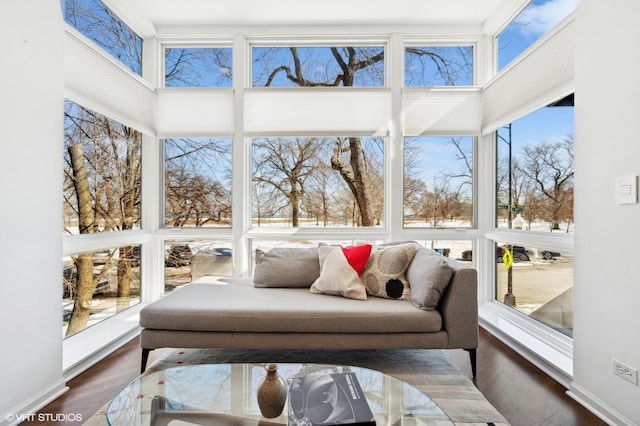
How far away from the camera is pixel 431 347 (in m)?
2.28

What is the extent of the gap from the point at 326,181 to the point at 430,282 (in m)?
1.70

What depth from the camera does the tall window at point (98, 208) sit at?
261cm

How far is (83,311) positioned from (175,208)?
1313 millimetres

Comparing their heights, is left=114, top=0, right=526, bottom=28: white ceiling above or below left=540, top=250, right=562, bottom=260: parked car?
above

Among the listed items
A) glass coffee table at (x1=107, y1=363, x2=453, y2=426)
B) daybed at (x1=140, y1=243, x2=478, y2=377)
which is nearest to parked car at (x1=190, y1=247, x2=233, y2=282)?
daybed at (x1=140, y1=243, x2=478, y2=377)

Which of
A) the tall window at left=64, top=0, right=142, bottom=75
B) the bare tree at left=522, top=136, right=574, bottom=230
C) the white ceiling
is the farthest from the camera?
the white ceiling

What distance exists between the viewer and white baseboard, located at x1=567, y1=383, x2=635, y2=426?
1.73m

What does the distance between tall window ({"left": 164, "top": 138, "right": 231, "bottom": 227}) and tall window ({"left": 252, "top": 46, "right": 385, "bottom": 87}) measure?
84 centimetres

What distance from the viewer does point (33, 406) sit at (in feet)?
6.18

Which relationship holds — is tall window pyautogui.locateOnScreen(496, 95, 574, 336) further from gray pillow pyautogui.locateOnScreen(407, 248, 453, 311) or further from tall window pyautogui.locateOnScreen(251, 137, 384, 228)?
tall window pyautogui.locateOnScreen(251, 137, 384, 228)

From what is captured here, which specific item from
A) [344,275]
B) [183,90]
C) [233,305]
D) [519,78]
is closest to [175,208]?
[183,90]

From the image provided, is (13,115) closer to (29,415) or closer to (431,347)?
(29,415)

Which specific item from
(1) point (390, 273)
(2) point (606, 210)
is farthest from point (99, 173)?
(2) point (606, 210)

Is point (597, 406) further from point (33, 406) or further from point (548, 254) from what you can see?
point (33, 406)
